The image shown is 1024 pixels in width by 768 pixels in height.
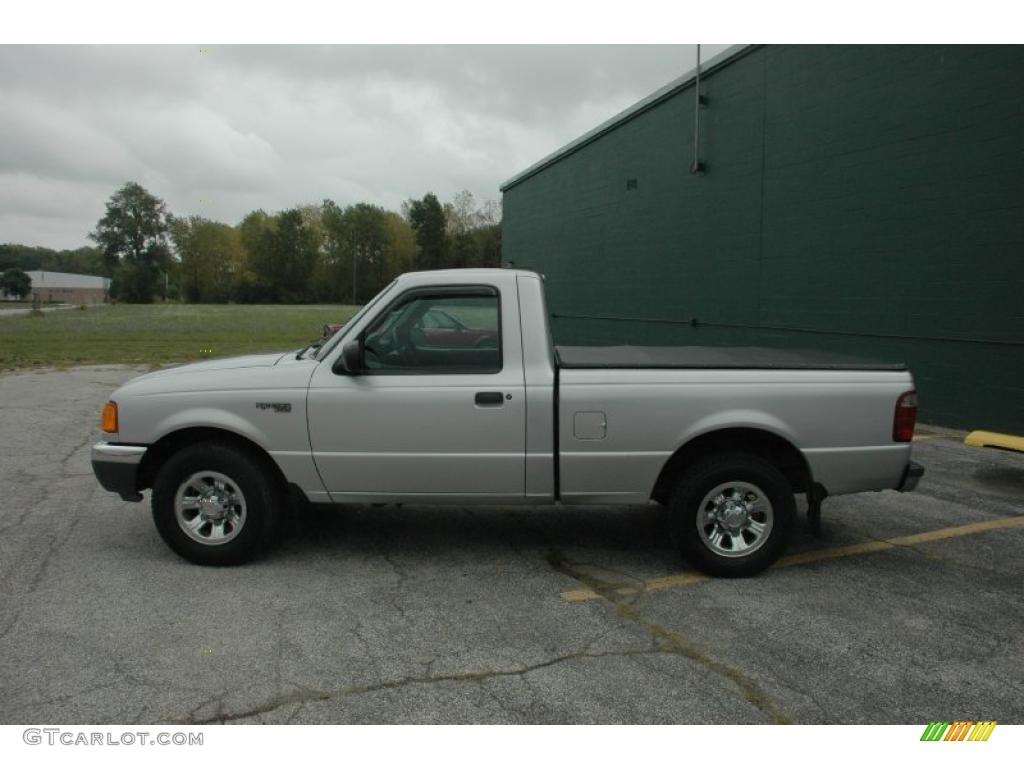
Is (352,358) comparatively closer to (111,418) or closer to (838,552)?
(111,418)

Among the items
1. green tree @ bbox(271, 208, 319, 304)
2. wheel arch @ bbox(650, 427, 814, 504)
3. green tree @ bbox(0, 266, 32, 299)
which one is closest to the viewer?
wheel arch @ bbox(650, 427, 814, 504)

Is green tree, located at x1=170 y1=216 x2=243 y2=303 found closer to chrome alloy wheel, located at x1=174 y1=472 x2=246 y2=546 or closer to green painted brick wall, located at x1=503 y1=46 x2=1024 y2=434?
green painted brick wall, located at x1=503 y1=46 x2=1024 y2=434

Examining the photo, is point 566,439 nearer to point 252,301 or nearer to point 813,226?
point 813,226

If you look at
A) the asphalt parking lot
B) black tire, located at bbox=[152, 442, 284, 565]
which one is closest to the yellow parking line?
the asphalt parking lot

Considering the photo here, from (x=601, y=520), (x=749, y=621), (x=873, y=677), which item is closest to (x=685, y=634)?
(x=749, y=621)

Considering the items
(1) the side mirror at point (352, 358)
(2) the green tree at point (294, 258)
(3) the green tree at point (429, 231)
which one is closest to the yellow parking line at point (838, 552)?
(1) the side mirror at point (352, 358)

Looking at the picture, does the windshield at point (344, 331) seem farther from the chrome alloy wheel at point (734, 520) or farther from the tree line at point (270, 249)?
the tree line at point (270, 249)

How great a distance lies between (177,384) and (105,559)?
122cm

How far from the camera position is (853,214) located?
415 inches

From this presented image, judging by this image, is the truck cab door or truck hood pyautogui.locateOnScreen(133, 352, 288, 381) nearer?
the truck cab door

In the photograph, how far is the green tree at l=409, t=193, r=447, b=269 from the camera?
72.4 metres

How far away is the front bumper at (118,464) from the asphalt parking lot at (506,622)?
50 cm

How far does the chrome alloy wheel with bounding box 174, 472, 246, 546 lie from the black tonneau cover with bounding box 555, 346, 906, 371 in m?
2.14

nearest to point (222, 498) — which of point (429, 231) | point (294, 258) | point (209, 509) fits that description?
point (209, 509)
